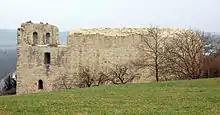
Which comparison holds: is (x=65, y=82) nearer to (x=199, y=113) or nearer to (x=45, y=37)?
(x=45, y=37)

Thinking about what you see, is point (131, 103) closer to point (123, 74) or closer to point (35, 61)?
point (123, 74)

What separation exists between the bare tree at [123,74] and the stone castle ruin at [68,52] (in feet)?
1.31

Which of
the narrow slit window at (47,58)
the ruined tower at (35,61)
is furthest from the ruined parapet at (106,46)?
the narrow slit window at (47,58)

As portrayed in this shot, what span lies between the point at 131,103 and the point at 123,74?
17.0 m

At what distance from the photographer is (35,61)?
33719 mm

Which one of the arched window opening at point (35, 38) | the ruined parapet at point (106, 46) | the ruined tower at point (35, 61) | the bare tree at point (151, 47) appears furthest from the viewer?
the arched window opening at point (35, 38)

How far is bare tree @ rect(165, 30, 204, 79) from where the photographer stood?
29.3 meters

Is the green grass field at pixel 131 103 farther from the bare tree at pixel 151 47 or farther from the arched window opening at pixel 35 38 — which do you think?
the arched window opening at pixel 35 38

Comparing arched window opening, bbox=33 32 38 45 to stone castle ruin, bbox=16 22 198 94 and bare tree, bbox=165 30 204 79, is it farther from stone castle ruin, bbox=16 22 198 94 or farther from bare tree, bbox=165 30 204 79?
bare tree, bbox=165 30 204 79

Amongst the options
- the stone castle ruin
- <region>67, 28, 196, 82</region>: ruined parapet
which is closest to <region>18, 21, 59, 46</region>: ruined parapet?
the stone castle ruin

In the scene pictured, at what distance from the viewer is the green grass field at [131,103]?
44.3ft

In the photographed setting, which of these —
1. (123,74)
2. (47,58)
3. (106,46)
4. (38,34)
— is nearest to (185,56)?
(123,74)

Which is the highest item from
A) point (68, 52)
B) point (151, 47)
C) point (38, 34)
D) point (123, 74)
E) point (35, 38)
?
point (38, 34)

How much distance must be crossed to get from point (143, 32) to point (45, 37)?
695 cm
